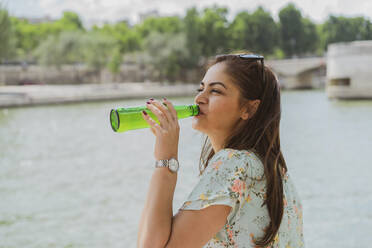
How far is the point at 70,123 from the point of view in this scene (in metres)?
19.5

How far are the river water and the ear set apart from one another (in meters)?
0.52

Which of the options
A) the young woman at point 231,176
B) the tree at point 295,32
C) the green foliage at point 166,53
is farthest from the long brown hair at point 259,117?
the tree at point 295,32

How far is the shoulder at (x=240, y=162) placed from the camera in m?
1.06

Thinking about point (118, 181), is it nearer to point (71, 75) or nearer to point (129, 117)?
point (129, 117)

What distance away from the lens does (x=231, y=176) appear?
104 cm

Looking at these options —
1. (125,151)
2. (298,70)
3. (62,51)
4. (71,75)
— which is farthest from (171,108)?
(71,75)

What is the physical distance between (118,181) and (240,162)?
306 inches

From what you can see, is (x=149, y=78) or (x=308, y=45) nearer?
(x=149, y=78)

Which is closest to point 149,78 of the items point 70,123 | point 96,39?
point 96,39

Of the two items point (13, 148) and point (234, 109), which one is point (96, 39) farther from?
point (234, 109)

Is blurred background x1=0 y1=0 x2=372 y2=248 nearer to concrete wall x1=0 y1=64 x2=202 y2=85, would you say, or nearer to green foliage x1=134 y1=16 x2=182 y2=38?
concrete wall x1=0 y1=64 x2=202 y2=85

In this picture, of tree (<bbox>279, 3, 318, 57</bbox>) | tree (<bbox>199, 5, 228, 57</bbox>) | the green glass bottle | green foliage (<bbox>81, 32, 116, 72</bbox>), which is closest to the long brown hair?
the green glass bottle

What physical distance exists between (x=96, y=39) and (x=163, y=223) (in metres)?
38.7

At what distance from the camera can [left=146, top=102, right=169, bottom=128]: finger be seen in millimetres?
1098
